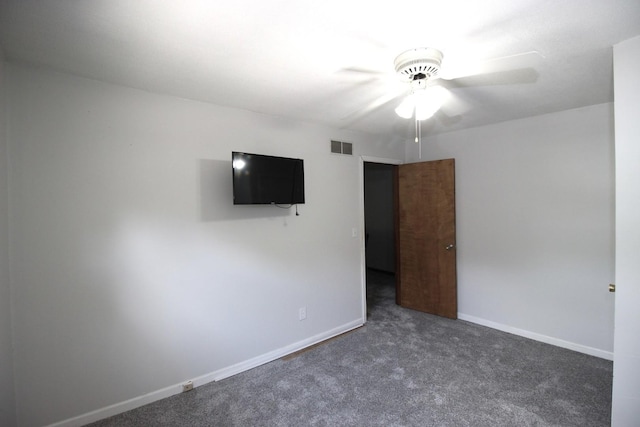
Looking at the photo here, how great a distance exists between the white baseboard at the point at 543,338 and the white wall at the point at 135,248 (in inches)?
83.2

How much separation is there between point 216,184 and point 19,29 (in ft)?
4.61

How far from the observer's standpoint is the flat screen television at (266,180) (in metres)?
2.48

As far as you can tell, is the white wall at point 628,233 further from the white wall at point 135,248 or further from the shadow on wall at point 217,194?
the shadow on wall at point 217,194

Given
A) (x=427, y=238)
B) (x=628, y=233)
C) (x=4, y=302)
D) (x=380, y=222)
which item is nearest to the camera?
(x=628, y=233)

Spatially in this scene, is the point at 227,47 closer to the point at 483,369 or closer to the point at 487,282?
the point at 483,369

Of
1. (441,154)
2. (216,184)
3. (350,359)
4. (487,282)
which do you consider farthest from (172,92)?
(487,282)

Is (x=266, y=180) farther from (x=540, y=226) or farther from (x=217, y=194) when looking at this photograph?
(x=540, y=226)

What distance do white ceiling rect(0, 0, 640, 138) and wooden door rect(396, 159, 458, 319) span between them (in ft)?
5.00

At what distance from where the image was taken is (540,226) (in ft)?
10.2

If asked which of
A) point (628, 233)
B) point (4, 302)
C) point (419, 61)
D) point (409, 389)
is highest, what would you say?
point (419, 61)

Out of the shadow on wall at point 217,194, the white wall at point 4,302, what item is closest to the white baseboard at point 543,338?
the shadow on wall at point 217,194

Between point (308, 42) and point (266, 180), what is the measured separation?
1297 millimetres

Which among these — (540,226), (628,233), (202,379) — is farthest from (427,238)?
(202,379)

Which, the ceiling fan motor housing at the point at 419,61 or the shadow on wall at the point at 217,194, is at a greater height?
the ceiling fan motor housing at the point at 419,61
